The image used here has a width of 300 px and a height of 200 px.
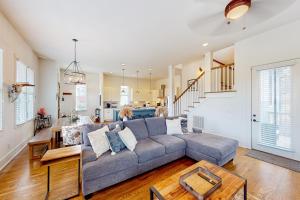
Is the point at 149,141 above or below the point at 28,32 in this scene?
below

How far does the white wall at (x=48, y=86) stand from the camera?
5434mm

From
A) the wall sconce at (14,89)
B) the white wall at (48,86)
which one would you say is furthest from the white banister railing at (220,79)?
the white wall at (48,86)

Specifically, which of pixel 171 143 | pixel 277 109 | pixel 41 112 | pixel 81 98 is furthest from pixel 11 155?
pixel 277 109

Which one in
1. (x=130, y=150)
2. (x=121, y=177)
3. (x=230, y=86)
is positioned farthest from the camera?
(x=230, y=86)

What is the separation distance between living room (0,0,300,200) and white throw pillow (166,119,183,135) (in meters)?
0.03

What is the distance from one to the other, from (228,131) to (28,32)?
6310 mm

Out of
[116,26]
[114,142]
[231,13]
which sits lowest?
[114,142]

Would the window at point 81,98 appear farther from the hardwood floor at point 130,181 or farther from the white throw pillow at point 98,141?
the white throw pillow at point 98,141

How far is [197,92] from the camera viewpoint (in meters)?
5.30

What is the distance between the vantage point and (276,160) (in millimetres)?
2992

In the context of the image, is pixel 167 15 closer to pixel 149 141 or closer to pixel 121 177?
pixel 149 141

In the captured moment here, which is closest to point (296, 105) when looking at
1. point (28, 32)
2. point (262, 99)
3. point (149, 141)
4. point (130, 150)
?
point (262, 99)

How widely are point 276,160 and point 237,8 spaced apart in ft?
11.3

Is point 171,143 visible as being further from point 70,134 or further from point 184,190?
point 70,134
